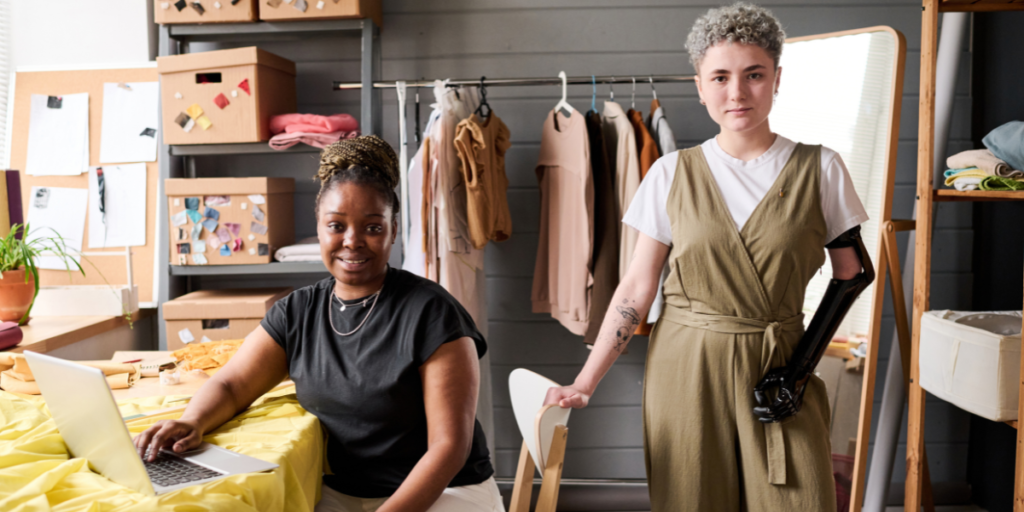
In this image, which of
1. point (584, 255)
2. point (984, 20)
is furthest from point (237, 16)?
point (984, 20)

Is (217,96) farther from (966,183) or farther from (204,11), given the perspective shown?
(966,183)

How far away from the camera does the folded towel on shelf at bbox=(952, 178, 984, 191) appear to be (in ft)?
6.12

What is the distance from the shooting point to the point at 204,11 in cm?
255

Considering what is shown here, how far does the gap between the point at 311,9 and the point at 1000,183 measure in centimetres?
223

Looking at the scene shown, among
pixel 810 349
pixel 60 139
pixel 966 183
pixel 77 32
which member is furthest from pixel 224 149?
pixel 966 183

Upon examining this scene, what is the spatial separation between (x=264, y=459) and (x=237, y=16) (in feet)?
6.42

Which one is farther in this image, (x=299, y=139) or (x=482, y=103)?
(x=482, y=103)

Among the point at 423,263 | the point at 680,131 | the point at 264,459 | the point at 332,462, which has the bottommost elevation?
the point at 332,462

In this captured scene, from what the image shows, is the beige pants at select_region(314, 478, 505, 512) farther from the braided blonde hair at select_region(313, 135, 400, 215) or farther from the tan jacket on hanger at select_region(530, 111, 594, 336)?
the tan jacket on hanger at select_region(530, 111, 594, 336)

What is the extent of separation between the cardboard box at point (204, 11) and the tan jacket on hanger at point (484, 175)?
91 cm

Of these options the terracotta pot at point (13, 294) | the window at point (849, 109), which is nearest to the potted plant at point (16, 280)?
the terracotta pot at point (13, 294)

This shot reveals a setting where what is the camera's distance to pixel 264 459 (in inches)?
44.3

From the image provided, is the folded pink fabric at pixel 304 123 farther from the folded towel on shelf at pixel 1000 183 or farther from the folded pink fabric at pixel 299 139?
the folded towel on shelf at pixel 1000 183

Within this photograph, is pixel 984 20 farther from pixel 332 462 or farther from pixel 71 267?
pixel 71 267
